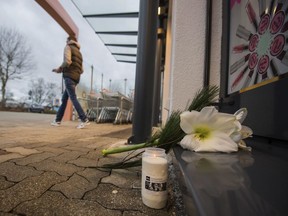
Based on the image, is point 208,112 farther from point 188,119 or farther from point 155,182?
point 155,182

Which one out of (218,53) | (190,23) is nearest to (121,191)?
(218,53)

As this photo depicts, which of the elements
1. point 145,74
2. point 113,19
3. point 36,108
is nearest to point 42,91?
point 36,108

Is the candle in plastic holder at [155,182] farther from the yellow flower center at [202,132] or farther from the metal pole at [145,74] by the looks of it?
the metal pole at [145,74]

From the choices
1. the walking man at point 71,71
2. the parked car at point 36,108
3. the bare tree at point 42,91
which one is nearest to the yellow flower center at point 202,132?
the walking man at point 71,71

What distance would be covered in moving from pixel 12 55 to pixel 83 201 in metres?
17.3

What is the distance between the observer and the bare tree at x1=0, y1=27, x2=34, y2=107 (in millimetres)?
13844

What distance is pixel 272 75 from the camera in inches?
29.6

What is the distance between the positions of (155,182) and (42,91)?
87.6 ft

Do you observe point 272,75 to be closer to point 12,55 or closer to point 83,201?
point 83,201

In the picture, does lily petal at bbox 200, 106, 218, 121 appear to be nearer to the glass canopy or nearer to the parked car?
the glass canopy

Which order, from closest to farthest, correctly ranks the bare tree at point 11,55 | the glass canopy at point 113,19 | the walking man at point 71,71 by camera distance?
1. the walking man at point 71,71
2. the glass canopy at point 113,19
3. the bare tree at point 11,55

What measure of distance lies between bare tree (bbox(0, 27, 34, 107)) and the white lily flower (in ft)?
55.9

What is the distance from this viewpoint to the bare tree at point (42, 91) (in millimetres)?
23406

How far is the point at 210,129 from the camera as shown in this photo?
0.65 metres
